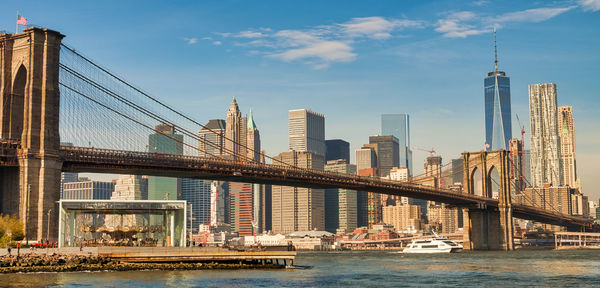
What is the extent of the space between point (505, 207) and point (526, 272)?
78.4 meters

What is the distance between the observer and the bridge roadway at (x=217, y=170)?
281 ft

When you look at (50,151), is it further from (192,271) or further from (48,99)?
(192,271)

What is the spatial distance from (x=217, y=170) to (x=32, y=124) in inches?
962

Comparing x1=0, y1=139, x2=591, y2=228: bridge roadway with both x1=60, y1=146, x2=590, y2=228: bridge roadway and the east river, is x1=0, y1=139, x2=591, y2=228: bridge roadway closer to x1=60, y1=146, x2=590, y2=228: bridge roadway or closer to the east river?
x1=60, y1=146, x2=590, y2=228: bridge roadway

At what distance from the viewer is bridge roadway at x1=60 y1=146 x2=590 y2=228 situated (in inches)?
3366

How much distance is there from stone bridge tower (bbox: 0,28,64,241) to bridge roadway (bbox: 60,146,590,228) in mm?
3425

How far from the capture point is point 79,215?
7825 cm

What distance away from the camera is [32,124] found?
79.9 metres

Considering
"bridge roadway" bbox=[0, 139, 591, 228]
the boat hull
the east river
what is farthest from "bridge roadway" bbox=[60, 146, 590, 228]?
the east river

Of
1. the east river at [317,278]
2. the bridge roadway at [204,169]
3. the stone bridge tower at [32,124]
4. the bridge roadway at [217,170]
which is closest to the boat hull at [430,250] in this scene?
the bridge roadway at [217,170]

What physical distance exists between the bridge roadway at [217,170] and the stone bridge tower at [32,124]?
3425mm

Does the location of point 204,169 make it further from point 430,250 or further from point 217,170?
point 430,250

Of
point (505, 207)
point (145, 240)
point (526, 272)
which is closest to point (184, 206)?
point (145, 240)

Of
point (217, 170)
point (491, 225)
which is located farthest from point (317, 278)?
point (491, 225)
